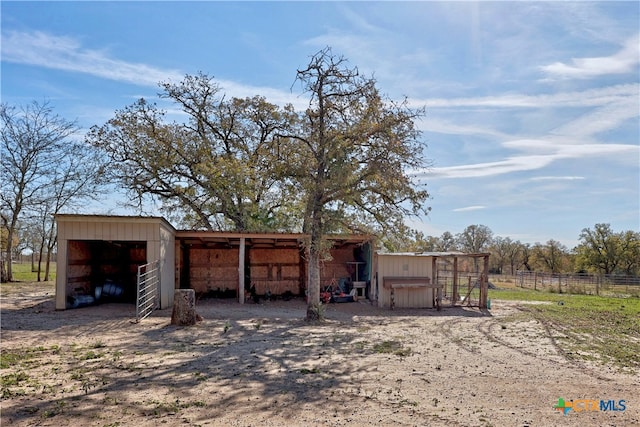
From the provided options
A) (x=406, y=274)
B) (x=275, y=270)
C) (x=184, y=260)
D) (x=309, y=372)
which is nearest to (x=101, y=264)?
(x=184, y=260)

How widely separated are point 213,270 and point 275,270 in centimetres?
233

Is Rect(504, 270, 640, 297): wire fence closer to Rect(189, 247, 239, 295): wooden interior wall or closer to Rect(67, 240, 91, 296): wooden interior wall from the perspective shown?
Rect(189, 247, 239, 295): wooden interior wall

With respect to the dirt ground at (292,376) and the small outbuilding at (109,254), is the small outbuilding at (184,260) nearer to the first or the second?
the small outbuilding at (109,254)

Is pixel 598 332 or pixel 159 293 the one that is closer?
pixel 598 332

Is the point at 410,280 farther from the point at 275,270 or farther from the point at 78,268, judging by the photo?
the point at 78,268

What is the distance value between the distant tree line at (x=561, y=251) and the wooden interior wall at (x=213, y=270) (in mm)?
16526

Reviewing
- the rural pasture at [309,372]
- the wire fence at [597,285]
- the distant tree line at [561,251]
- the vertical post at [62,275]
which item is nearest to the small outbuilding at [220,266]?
the vertical post at [62,275]

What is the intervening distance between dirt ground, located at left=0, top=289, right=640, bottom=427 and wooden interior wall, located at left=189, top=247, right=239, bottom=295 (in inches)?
232

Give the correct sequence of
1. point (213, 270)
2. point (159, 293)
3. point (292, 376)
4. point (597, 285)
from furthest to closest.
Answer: point (597, 285) < point (213, 270) < point (159, 293) < point (292, 376)

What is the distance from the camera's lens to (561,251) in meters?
42.8

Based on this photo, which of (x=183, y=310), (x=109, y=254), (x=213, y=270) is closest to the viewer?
(x=183, y=310)

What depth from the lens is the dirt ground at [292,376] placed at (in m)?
4.24

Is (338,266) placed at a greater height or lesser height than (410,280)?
greater

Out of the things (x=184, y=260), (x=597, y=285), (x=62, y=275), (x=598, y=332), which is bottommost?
(x=597, y=285)
